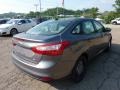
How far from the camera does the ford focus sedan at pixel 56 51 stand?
3455mm

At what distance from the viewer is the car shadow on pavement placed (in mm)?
4105

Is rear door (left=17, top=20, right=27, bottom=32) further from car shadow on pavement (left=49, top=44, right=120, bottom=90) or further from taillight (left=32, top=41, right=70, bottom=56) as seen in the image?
taillight (left=32, top=41, right=70, bottom=56)

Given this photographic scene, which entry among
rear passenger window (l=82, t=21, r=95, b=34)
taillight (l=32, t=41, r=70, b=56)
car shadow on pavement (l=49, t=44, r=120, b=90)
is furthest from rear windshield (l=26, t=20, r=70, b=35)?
car shadow on pavement (l=49, t=44, r=120, b=90)

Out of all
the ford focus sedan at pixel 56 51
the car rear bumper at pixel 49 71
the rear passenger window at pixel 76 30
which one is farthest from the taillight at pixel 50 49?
the rear passenger window at pixel 76 30

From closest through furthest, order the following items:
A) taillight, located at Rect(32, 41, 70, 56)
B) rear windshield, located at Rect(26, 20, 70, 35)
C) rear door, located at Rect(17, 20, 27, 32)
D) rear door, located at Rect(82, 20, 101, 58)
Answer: taillight, located at Rect(32, 41, 70, 56), rear windshield, located at Rect(26, 20, 70, 35), rear door, located at Rect(82, 20, 101, 58), rear door, located at Rect(17, 20, 27, 32)

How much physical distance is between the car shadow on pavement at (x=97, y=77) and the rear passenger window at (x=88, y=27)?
1172mm

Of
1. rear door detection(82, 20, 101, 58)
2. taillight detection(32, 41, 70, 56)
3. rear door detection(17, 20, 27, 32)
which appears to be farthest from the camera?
rear door detection(17, 20, 27, 32)

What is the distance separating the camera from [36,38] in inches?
146

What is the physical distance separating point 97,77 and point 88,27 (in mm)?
1458

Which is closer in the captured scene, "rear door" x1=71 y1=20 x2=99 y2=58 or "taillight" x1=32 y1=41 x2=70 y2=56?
"taillight" x1=32 y1=41 x2=70 y2=56

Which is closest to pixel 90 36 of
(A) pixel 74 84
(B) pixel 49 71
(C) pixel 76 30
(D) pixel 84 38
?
(D) pixel 84 38

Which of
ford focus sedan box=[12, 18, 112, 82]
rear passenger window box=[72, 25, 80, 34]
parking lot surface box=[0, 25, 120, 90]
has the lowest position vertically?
parking lot surface box=[0, 25, 120, 90]

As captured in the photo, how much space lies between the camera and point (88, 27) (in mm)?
5012

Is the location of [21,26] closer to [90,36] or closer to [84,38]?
[90,36]
